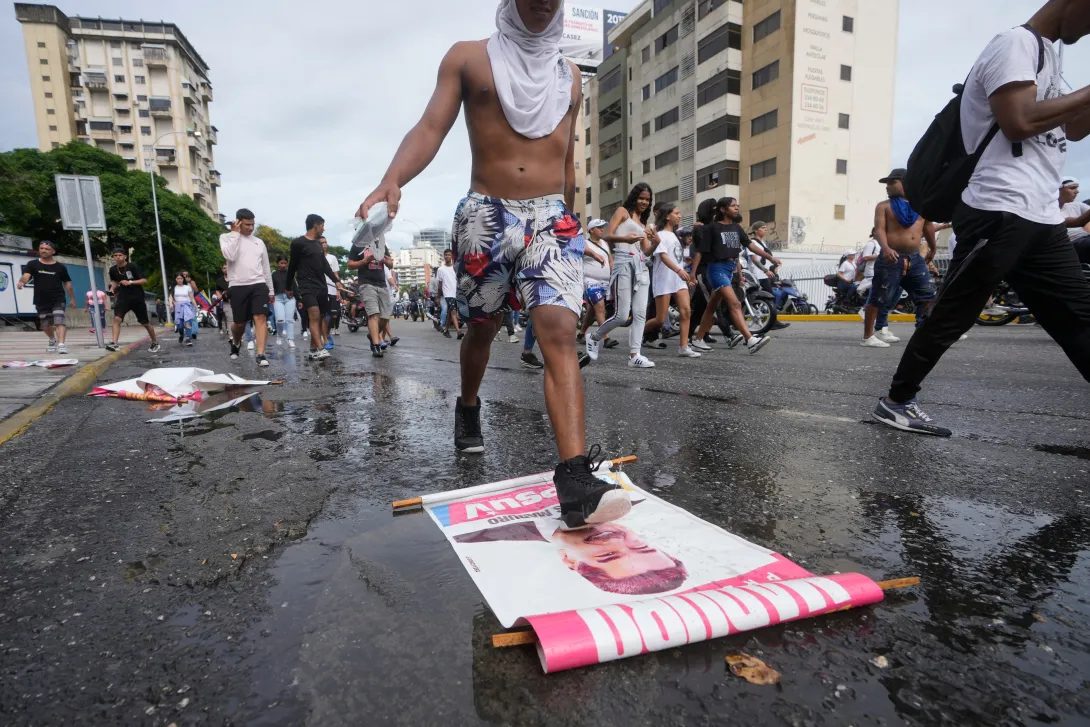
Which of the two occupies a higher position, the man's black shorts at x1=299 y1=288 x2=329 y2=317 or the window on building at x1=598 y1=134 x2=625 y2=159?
the window on building at x1=598 y1=134 x2=625 y2=159

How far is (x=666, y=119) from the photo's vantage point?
46.1m

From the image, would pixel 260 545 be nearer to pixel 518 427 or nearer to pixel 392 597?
pixel 392 597

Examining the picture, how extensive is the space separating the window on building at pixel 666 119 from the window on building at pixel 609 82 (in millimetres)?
8003

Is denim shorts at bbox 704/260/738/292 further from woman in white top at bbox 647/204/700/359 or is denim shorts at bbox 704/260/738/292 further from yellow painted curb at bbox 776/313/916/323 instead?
yellow painted curb at bbox 776/313/916/323

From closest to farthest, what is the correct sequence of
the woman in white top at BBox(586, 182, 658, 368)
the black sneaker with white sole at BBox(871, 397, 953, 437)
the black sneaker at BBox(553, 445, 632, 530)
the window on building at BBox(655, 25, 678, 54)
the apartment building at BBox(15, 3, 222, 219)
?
1. the black sneaker at BBox(553, 445, 632, 530)
2. the black sneaker with white sole at BBox(871, 397, 953, 437)
3. the woman in white top at BBox(586, 182, 658, 368)
4. the window on building at BBox(655, 25, 678, 54)
5. the apartment building at BBox(15, 3, 222, 219)

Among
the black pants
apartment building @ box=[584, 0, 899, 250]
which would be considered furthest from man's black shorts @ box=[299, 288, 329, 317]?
apartment building @ box=[584, 0, 899, 250]

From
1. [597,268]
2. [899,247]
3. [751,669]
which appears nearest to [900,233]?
[899,247]

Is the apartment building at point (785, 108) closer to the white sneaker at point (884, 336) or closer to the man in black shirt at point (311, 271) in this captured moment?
the white sneaker at point (884, 336)

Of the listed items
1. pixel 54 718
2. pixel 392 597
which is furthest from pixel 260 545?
pixel 54 718

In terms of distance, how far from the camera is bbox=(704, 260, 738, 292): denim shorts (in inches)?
270

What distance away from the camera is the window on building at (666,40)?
44.5 metres

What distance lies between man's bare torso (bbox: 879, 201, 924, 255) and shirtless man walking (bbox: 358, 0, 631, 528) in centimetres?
526

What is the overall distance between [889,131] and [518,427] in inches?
1846

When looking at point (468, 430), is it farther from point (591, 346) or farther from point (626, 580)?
point (591, 346)
